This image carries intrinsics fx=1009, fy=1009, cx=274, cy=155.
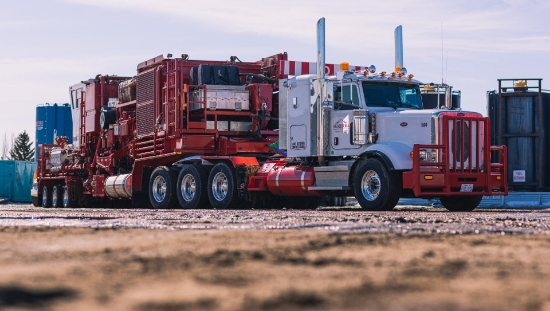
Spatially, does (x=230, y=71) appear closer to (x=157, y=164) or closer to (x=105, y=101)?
(x=157, y=164)

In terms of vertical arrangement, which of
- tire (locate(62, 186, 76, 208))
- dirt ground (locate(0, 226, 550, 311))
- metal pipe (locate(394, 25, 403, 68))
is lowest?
tire (locate(62, 186, 76, 208))

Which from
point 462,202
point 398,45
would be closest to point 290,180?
point 462,202

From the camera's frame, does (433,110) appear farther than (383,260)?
Yes

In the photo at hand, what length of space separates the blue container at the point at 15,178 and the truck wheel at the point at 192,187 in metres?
27.4

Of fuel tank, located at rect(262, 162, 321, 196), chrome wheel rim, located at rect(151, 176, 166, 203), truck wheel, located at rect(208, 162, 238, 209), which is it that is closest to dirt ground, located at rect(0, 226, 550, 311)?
fuel tank, located at rect(262, 162, 321, 196)

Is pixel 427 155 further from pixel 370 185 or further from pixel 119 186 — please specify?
pixel 119 186

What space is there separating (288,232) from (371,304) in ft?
13.5

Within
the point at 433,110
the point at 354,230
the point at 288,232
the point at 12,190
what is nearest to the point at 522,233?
the point at 354,230

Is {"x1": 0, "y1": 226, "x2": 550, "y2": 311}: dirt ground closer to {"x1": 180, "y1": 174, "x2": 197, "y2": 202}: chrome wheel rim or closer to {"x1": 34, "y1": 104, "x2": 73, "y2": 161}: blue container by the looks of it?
{"x1": 180, "y1": 174, "x2": 197, "y2": 202}: chrome wheel rim

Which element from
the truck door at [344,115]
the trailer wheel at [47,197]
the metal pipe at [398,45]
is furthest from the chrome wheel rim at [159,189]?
the trailer wheel at [47,197]

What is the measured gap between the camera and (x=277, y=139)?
20562 millimetres

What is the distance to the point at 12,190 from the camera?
4678cm

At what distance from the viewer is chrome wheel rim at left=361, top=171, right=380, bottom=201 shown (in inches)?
658

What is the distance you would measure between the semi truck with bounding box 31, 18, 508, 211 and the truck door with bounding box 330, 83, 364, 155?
18 mm
